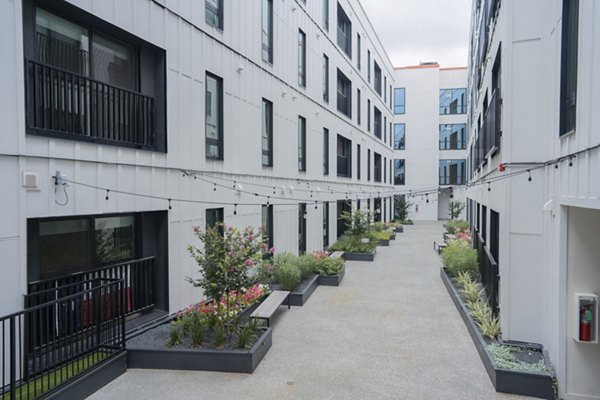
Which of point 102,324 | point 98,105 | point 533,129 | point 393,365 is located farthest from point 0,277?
point 533,129

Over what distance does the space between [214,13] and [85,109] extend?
15.2 ft

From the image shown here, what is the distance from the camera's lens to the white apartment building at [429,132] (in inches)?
1548

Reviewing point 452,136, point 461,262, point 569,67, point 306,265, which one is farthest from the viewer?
point 452,136

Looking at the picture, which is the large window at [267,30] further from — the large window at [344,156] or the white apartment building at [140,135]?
the large window at [344,156]

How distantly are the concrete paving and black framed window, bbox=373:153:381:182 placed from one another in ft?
62.9

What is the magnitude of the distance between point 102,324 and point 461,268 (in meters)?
9.96

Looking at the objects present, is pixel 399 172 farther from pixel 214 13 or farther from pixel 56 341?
pixel 56 341

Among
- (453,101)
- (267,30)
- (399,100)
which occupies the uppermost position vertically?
(399,100)

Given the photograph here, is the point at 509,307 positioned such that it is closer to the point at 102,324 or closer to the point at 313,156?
the point at 102,324

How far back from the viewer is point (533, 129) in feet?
22.6

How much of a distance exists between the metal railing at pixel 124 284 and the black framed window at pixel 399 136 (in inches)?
1403

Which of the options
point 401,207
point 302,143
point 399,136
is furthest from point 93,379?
point 399,136

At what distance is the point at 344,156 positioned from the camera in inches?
877

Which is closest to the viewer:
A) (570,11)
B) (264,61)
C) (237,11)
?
(570,11)
